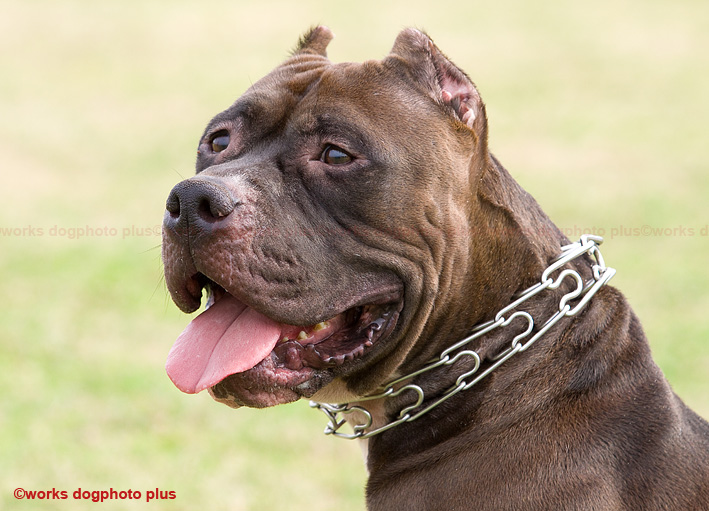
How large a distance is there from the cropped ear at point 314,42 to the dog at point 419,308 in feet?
2.36

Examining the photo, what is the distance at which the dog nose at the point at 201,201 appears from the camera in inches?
123

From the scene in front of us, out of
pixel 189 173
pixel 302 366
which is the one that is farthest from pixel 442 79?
pixel 189 173

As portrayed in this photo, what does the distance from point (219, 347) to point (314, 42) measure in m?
1.63

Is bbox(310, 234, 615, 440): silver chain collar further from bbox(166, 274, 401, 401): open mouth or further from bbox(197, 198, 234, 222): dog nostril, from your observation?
bbox(197, 198, 234, 222): dog nostril

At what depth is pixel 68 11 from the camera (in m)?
23.0

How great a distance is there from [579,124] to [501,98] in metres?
2.01

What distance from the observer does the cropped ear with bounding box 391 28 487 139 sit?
349 centimetres

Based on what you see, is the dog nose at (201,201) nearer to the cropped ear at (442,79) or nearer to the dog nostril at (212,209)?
the dog nostril at (212,209)

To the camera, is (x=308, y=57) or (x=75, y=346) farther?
(x=75, y=346)

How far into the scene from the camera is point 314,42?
427cm

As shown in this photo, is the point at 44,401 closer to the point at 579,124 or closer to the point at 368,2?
the point at 579,124

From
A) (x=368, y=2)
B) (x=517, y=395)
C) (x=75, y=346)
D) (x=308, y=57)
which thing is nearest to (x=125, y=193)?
(x=75, y=346)

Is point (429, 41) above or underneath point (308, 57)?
above

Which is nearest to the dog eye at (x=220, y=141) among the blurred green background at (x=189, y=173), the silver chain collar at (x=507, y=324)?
the silver chain collar at (x=507, y=324)
